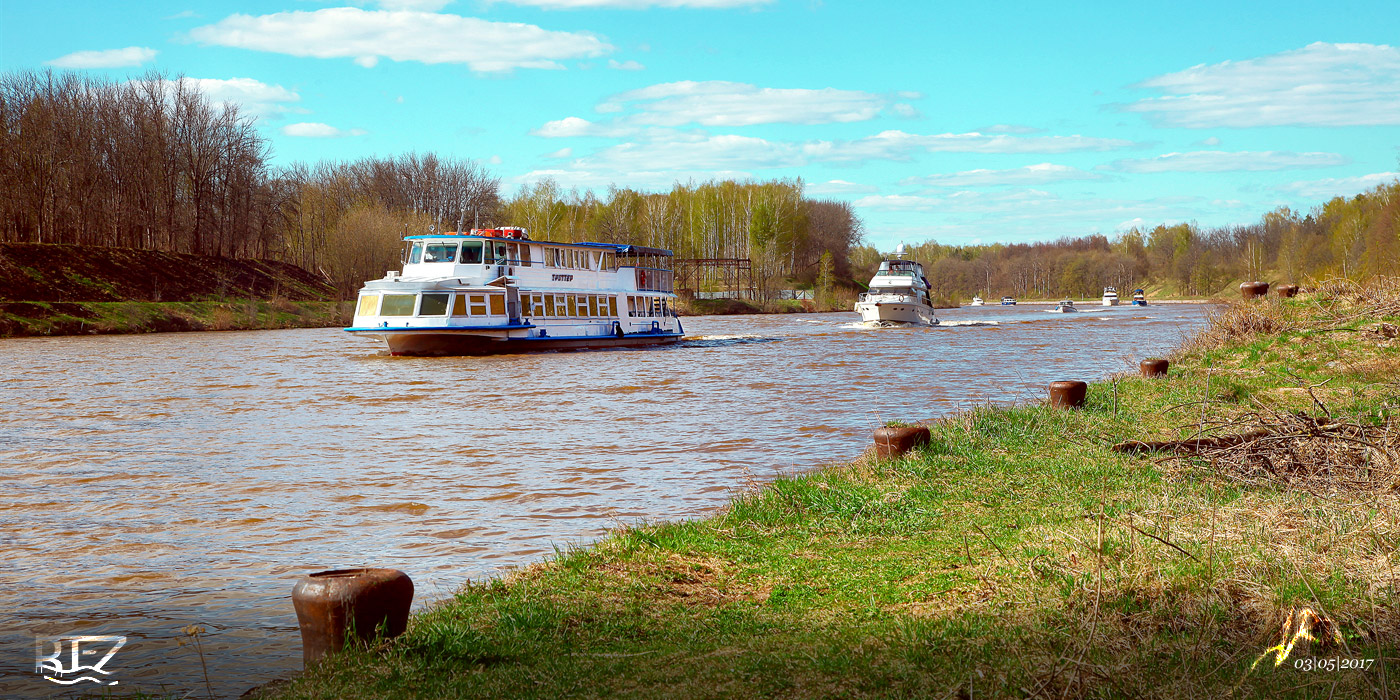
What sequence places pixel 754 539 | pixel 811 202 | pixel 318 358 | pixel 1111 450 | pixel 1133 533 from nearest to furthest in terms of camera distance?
pixel 1133 533, pixel 754 539, pixel 1111 450, pixel 318 358, pixel 811 202

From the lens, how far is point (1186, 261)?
14888cm

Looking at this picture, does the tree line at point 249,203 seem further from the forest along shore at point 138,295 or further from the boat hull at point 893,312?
the boat hull at point 893,312

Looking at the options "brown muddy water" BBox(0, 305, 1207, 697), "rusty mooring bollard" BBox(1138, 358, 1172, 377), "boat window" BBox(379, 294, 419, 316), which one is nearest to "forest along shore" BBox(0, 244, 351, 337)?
"brown muddy water" BBox(0, 305, 1207, 697)

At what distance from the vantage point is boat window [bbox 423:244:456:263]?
1422 inches

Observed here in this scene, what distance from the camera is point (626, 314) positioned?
43.1 m

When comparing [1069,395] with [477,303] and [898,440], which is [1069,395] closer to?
[898,440]

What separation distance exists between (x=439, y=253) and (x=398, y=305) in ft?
8.26

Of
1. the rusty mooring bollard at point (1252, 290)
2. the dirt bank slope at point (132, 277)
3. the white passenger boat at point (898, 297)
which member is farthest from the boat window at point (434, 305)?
the dirt bank slope at point (132, 277)

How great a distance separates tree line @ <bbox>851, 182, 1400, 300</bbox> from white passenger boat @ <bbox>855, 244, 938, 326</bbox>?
103 feet

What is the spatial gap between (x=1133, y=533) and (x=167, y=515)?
367 inches

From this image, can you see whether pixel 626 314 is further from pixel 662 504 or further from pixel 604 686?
pixel 604 686

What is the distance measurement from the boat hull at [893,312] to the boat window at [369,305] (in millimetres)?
31643

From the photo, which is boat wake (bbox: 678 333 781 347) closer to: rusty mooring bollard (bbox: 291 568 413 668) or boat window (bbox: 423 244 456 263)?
boat window (bbox: 423 244 456 263)

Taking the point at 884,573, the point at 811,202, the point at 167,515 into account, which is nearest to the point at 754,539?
the point at 884,573
